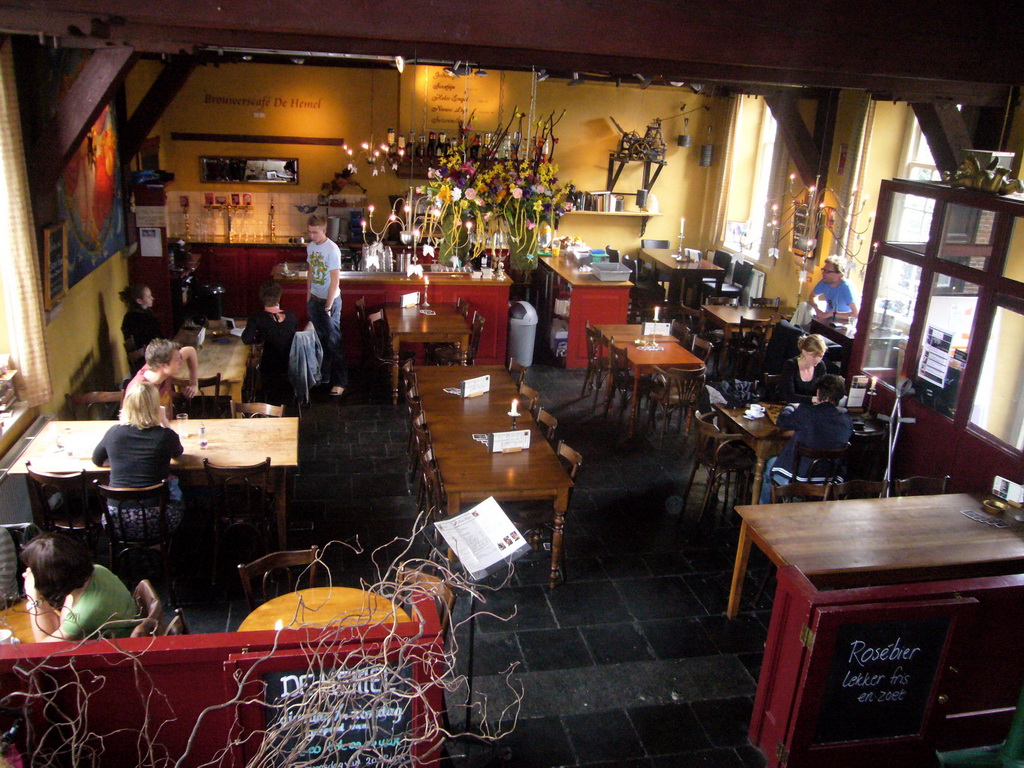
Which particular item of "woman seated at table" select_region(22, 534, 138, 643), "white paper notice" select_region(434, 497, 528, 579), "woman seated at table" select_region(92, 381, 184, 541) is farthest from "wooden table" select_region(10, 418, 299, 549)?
"white paper notice" select_region(434, 497, 528, 579)

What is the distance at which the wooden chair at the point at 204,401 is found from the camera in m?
6.72

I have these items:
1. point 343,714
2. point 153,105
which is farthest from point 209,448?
point 153,105

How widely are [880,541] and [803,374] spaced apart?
257 centimetres

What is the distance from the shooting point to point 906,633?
12.6ft

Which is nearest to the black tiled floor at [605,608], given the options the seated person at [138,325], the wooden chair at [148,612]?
the wooden chair at [148,612]

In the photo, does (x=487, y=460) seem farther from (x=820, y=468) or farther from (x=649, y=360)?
(x=649, y=360)

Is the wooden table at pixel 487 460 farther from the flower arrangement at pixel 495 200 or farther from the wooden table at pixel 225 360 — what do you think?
the flower arrangement at pixel 495 200

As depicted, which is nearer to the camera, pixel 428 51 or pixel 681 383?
pixel 428 51

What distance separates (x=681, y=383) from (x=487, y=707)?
165 inches

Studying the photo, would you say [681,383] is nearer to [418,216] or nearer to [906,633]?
[906,633]

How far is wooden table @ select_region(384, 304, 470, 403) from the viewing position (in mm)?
8555

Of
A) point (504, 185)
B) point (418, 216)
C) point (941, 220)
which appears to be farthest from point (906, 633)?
point (418, 216)

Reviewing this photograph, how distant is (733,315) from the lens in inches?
396

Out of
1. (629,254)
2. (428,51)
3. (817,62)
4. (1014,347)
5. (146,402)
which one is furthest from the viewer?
(629,254)
